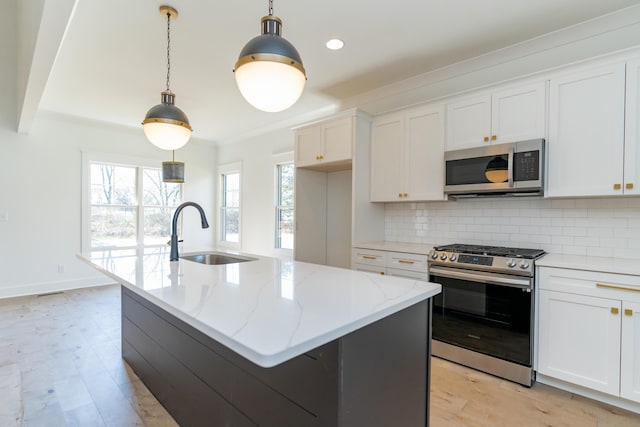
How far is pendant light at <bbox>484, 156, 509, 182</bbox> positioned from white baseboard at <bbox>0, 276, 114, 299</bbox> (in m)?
5.72

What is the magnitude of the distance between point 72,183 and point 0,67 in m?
1.68

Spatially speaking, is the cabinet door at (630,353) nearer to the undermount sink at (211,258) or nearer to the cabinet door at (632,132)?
the cabinet door at (632,132)

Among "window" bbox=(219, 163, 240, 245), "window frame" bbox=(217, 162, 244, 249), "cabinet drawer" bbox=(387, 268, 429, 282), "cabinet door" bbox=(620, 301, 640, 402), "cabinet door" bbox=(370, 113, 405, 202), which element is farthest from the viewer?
"window" bbox=(219, 163, 240, 245)

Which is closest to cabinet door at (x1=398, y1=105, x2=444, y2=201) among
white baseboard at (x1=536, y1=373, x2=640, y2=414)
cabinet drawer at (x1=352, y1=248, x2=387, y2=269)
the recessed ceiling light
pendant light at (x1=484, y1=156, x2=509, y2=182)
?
pendant light at (x1=484, y1=156, x2=509, y2=182)

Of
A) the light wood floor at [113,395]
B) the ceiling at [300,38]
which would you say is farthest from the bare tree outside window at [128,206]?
the light wood floor at [113,395]

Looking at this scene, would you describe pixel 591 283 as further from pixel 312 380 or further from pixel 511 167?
pixel 312 380

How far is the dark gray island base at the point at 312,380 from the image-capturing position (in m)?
1.08

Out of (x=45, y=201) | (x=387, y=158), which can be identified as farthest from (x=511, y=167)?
(x=45, y=201)

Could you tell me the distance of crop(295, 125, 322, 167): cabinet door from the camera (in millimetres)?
3760

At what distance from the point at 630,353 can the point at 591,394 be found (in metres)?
0.43

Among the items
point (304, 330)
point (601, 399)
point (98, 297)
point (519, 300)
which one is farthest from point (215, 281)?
point (98, 297)

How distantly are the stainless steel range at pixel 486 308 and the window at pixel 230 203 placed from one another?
4.29 metres

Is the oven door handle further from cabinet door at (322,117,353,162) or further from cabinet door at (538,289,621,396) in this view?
cabinet door at (322,117,353,162)

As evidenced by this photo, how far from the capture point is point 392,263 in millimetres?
3078
